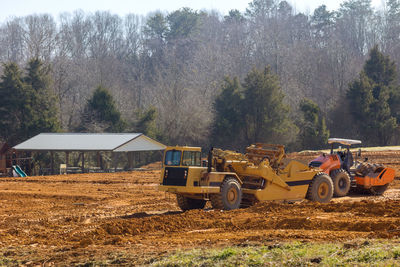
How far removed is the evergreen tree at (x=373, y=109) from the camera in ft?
202

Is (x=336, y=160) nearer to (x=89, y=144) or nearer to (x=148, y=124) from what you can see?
(x=89, y=144)

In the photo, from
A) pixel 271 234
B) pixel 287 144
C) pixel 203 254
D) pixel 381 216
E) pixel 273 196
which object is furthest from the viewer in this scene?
pixel 287 144

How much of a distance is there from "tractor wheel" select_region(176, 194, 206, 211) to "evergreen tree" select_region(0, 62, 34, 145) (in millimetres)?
41868

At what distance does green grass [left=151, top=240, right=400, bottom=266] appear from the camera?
873 centimetres

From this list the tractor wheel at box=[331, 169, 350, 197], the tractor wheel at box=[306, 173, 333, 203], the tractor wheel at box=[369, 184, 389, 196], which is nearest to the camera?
the tractor wheel at box=[306, 173, 333, 203]

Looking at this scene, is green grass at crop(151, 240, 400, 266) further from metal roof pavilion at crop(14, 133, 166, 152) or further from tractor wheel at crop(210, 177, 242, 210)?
metal roof pavilion at crop(14, 133, 166, 152)

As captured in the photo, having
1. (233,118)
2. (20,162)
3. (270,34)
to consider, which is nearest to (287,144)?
(233,118)

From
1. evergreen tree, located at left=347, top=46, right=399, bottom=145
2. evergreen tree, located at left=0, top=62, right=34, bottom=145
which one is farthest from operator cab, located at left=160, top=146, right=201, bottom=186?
evergreen tree, located at left=347, top=46, right=399, bottom=145

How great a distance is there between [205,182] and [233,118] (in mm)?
44669

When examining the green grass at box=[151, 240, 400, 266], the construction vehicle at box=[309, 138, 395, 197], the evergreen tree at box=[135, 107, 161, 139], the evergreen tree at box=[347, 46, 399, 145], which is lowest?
the green grass at box=[151, 240, 400, 266]

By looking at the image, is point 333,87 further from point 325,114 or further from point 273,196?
point 273,196

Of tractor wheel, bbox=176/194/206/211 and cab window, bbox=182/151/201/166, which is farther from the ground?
cab window, bbox=182/151/201/166

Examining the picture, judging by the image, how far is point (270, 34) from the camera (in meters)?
89.6

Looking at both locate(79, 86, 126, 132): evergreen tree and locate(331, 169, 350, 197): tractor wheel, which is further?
locate(79, 86, 126, 132): evergreen tree
